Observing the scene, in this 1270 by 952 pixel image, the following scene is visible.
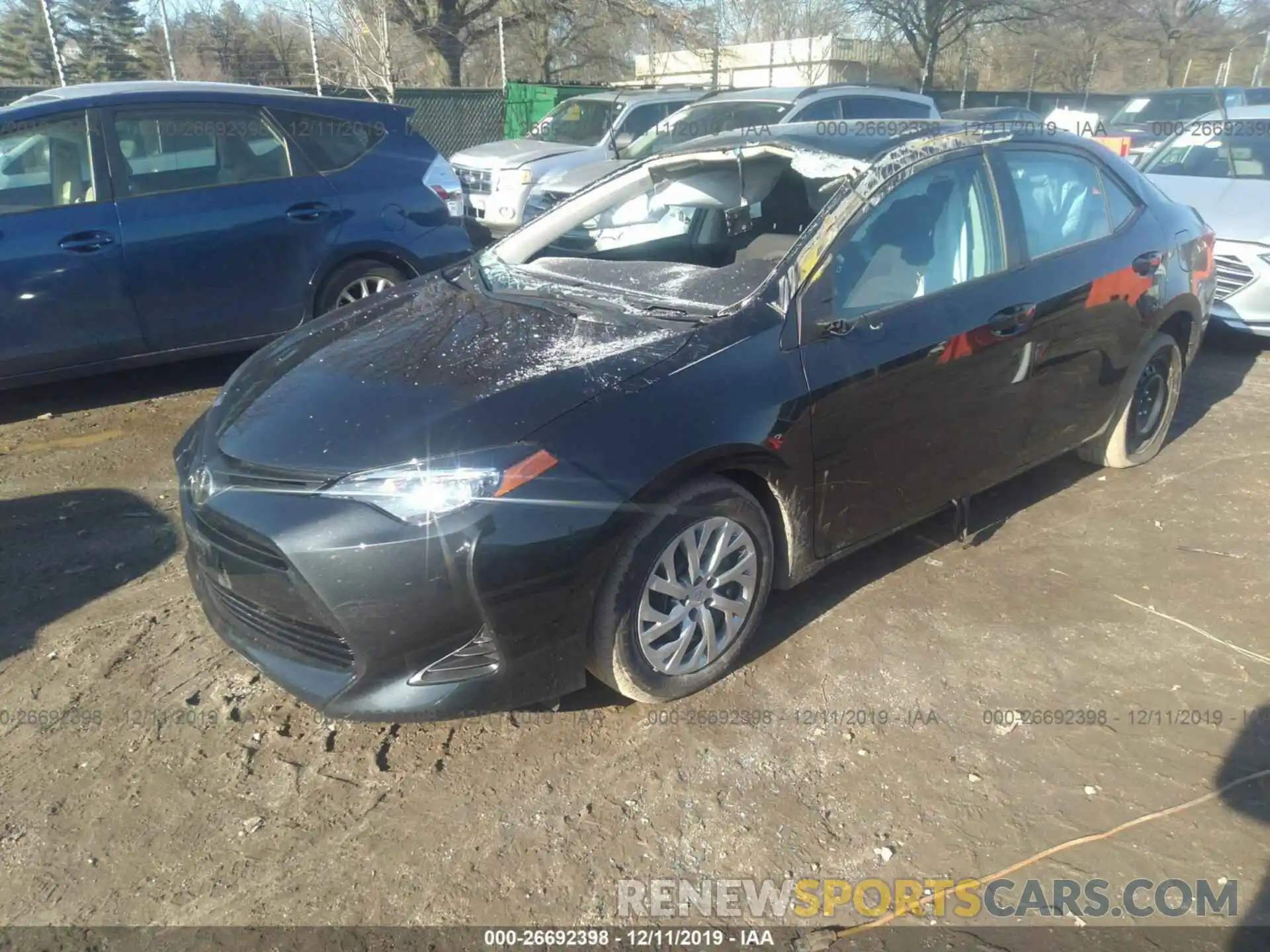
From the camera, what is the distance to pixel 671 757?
2861 mm

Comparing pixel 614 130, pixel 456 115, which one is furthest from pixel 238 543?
pixel 456 115

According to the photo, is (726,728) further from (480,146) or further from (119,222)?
(480,146)

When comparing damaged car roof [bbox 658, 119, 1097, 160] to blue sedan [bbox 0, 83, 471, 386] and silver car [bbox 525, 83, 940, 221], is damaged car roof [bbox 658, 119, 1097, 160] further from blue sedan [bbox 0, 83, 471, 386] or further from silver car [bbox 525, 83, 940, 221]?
silver car [bbox 525, 83, 940, 221]

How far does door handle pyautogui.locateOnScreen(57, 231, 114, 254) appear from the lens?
5.19 meters

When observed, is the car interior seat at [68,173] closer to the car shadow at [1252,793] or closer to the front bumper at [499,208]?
the front bumper at [499,208]

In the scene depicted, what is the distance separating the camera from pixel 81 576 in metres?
3.83

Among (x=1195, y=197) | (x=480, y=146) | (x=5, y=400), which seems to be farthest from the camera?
(x=480, y=146)

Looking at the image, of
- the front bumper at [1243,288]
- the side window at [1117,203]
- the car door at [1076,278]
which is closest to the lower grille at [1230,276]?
the front bumper at [1243,288]

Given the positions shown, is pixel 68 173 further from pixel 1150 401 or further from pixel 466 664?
pixel 1150 401

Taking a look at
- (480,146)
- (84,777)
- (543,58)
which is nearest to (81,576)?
(84,777)

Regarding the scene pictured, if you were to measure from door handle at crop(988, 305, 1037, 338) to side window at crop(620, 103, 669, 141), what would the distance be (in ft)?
29.4

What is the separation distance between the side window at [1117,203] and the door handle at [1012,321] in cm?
93

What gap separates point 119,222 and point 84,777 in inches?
145

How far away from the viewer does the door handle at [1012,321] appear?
3594 millimetres
